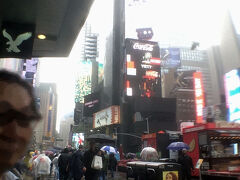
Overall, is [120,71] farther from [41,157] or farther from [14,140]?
[14,140]

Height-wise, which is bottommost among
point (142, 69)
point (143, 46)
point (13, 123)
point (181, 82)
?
point (13, 123)

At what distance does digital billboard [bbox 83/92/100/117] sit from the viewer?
2386 inches

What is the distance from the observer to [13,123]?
2.67 ft

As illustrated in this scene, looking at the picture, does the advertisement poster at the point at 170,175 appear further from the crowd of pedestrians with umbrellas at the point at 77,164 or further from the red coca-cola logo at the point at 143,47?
the red coca-cola logo at the point at 143,47

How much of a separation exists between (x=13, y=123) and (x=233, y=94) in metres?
21.8

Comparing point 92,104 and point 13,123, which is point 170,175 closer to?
point 13,123

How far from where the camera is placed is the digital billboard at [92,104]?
2386 inches

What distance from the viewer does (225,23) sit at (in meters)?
9.19

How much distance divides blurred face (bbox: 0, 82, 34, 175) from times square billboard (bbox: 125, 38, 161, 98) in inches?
1648

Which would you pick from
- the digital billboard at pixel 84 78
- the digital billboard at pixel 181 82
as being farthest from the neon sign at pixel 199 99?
the digital billboard at pixel 181 82

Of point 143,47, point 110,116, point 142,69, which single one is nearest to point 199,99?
point 142,69

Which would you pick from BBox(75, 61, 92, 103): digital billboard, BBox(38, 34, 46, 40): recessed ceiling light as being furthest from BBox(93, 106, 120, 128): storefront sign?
BBox(38, 34, 46, 40): recessed ceiling light

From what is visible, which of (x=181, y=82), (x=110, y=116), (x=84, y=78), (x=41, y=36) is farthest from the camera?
(x=181, y=82)

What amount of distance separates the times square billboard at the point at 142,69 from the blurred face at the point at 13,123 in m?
41.9
